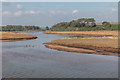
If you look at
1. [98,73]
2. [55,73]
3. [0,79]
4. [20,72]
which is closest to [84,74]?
[98,73]

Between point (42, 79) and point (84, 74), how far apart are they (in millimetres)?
5646

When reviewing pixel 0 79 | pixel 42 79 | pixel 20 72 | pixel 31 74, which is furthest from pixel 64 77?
pixel 0 79

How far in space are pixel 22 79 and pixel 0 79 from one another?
2.47m

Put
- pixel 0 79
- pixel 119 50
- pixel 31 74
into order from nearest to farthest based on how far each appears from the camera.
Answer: pixel 0 79
pixel 31 74
pixel 119 50

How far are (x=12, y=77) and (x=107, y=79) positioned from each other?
11.3m

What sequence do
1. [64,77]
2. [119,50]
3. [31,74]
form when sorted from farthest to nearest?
[119,50] → [31,74] → [64,77]

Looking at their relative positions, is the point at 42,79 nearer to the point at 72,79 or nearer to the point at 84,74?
the point at 72,79

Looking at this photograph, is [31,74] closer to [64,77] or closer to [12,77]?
[12,77]

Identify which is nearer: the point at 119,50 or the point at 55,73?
the point at 55,73

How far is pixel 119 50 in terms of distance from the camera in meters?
35.0

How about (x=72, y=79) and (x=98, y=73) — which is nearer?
(x=72, y=79)

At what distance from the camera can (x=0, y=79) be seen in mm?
15539

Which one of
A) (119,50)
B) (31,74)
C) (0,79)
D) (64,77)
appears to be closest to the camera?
(0,79)

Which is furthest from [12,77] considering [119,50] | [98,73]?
[119,50]
